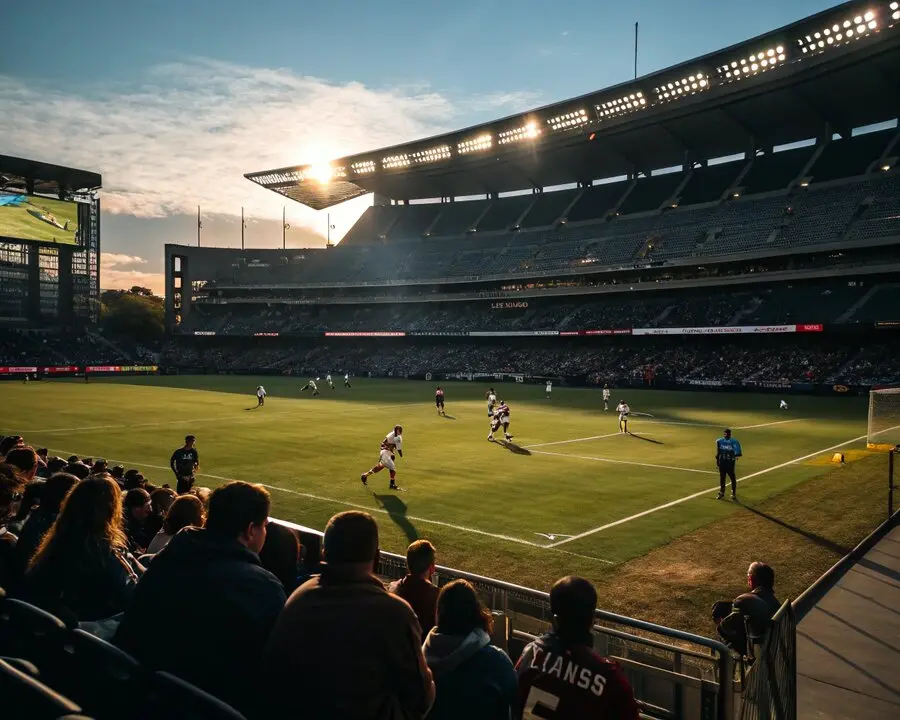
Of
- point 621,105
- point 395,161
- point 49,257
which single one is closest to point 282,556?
point 621,105

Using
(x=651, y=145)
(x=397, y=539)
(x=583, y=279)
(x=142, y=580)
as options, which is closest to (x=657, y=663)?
(x=142, y=580)

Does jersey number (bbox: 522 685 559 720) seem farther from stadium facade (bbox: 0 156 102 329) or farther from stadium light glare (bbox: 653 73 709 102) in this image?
stadium facade (bbox: 0 156 102 329)

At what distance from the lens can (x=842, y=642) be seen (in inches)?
329

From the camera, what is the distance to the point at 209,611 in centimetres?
305

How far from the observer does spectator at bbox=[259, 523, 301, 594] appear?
491 cm

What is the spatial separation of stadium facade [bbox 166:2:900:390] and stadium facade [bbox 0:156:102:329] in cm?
1970

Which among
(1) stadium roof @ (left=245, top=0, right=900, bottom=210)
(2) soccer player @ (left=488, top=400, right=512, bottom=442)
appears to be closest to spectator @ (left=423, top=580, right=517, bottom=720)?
(2) soccer player @ (left=488, top=400, right=512, bottom=442)

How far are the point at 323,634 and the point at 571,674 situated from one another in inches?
51.6

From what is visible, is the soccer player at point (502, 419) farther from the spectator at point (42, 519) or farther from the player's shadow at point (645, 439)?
the spectator at point (42, 519)

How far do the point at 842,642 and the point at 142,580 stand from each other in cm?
865

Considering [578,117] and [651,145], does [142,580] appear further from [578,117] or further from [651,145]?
[651,145]

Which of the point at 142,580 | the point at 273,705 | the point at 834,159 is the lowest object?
the point at 273,705

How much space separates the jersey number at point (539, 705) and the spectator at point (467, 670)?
4.1 inches

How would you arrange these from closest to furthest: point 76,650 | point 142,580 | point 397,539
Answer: point 142,580
point 76,650
point 397,539
